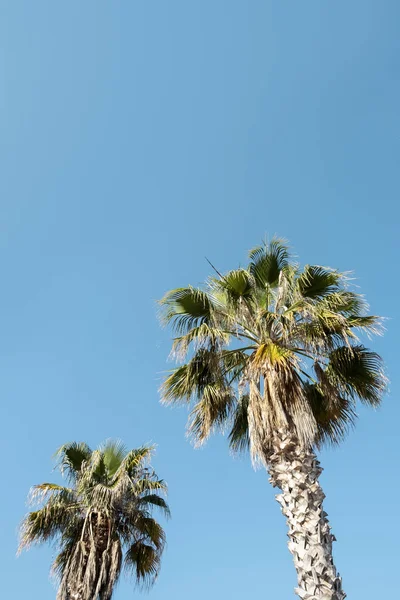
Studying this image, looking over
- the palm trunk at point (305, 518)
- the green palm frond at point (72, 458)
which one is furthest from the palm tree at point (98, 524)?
the palm trunk at point (305, 518)

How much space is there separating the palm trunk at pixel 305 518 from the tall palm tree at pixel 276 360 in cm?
3

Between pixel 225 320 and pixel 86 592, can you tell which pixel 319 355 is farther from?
pixel 86 592

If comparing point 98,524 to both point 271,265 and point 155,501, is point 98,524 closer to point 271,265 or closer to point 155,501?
point 155,501

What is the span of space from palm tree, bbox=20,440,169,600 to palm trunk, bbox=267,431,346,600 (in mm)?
5281

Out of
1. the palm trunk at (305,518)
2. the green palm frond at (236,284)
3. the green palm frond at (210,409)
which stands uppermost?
the green palm frond at (236,284)

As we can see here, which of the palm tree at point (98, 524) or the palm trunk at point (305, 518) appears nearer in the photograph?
the palm trunk at point (305, 518)

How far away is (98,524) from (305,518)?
250 inches

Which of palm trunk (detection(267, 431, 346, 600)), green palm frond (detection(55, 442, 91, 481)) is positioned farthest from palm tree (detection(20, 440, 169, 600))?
palm trunk (detection(267, 431, 346, 600))

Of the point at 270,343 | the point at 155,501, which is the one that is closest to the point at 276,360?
the point at 270,343

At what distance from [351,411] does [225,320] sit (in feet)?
11.0

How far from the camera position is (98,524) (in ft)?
38.3

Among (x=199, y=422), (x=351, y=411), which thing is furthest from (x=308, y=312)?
(x=199, y=422)

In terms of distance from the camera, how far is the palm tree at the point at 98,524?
11180 millimetres

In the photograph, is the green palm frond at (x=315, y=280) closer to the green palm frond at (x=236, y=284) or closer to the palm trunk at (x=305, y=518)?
the green palm frond at (x=236, y=284)
